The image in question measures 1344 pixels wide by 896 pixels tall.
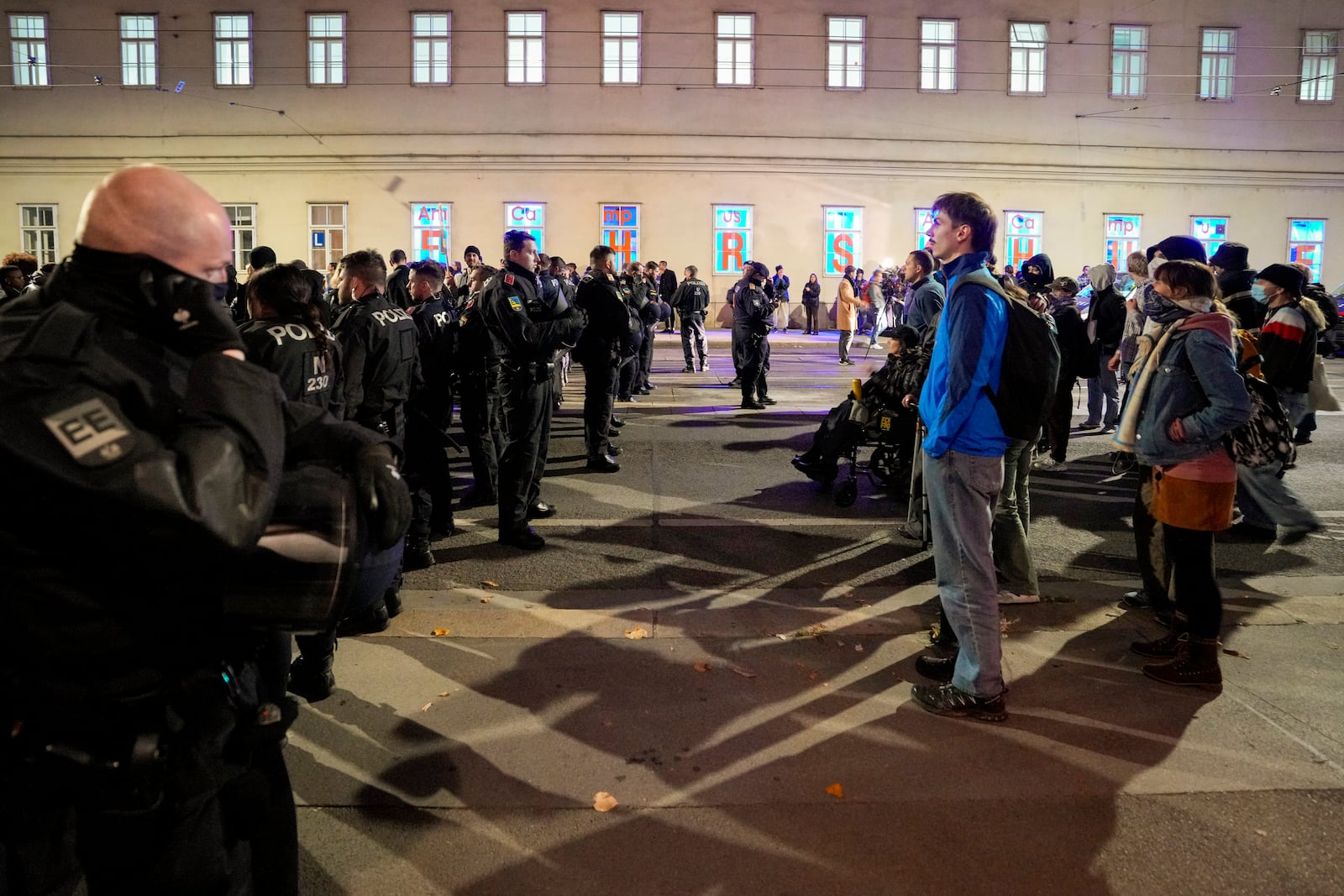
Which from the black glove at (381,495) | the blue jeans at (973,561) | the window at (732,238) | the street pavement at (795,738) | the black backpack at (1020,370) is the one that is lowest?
the street pavement at (795,738)

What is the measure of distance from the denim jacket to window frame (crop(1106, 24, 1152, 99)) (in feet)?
101

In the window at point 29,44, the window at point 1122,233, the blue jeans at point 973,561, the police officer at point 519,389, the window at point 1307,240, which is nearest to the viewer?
the blue jeans at point 973,561

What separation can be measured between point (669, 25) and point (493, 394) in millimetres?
25975

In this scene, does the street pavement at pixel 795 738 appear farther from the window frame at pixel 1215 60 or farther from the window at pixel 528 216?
the window frame at pixel 1215 60

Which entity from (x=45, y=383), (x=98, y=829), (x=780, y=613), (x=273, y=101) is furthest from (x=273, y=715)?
(x=273, y=101)

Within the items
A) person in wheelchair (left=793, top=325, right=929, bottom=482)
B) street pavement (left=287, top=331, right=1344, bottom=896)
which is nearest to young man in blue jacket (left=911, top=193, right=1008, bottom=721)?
street pavement (left=287, top=331, right=1344, bottom=896)

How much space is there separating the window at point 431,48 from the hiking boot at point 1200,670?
29.4 meters

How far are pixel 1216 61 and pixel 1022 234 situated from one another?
774cm

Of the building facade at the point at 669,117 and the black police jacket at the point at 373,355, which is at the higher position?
the building facade at the point at 669,117

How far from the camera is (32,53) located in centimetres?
3055

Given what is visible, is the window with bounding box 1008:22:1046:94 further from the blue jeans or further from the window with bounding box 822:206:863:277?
the blue jeans

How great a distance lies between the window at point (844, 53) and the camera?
3067cm

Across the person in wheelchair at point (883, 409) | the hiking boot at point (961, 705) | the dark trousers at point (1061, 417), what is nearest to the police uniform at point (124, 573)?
the hiking boot at point (961, 705)

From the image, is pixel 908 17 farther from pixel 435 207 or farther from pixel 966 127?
pixel 435 207
